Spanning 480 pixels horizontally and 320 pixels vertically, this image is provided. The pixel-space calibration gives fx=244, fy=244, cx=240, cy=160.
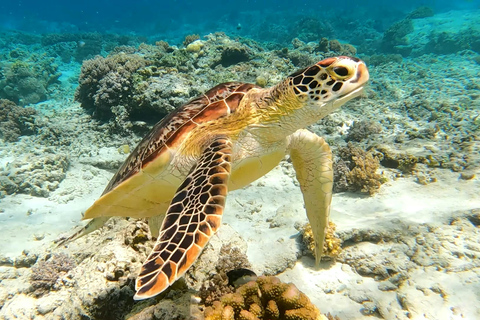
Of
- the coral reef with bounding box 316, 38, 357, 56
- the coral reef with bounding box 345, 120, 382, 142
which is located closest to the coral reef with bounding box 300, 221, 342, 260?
the coral reef with bounding box 345, 120, 382, 142

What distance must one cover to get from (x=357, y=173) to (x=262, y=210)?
72.5 inches

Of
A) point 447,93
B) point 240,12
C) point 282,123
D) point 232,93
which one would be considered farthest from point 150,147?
point 240,12

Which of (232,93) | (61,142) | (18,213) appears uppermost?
(232,93)

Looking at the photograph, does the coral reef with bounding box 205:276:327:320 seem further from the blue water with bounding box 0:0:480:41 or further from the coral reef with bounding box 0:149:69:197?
the blue water with bounding box 0:0:480:41

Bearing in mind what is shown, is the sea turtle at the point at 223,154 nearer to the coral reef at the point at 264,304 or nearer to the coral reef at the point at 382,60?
the coral reef at the point at 264,304

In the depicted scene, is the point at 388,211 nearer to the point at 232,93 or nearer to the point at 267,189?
the point at 267,189

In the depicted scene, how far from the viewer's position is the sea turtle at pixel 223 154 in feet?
5.34

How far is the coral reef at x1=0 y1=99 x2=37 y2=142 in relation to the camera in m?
7.06

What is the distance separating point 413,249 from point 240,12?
43.7m

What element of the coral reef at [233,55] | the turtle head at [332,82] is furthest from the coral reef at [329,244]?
the coral reef at [233,55]

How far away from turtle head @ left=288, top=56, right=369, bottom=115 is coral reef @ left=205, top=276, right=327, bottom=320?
161 cm

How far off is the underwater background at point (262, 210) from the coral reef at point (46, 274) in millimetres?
13

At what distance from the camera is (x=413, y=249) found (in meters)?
3.00

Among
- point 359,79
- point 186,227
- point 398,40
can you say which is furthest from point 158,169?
point 398,40
